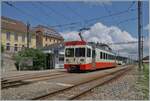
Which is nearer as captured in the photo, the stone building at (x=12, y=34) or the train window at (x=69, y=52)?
the train window at (x=69, y=52)

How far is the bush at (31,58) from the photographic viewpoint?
36.9 metres

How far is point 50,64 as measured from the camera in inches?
1681

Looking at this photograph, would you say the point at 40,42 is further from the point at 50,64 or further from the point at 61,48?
the point at 50,64

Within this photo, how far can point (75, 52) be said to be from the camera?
84.8 ft

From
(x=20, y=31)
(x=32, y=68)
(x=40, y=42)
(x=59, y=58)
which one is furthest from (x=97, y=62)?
(x=40, y=42)

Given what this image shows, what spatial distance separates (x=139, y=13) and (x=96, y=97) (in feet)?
76.1

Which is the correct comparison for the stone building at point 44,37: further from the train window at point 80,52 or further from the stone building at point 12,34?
the train window at point 80,52

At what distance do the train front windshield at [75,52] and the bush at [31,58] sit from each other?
38.2ft

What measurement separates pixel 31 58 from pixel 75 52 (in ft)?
41.0

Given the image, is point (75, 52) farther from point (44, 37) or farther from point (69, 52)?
point (44, 37)

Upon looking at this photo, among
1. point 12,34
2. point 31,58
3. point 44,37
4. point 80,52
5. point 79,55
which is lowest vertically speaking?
point 31,58

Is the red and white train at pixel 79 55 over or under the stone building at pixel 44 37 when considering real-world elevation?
under

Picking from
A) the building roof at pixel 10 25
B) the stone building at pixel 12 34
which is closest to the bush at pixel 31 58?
Result: the stone building at pixel 12 34

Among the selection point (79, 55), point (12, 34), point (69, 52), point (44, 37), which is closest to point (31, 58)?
point (69, 52)
